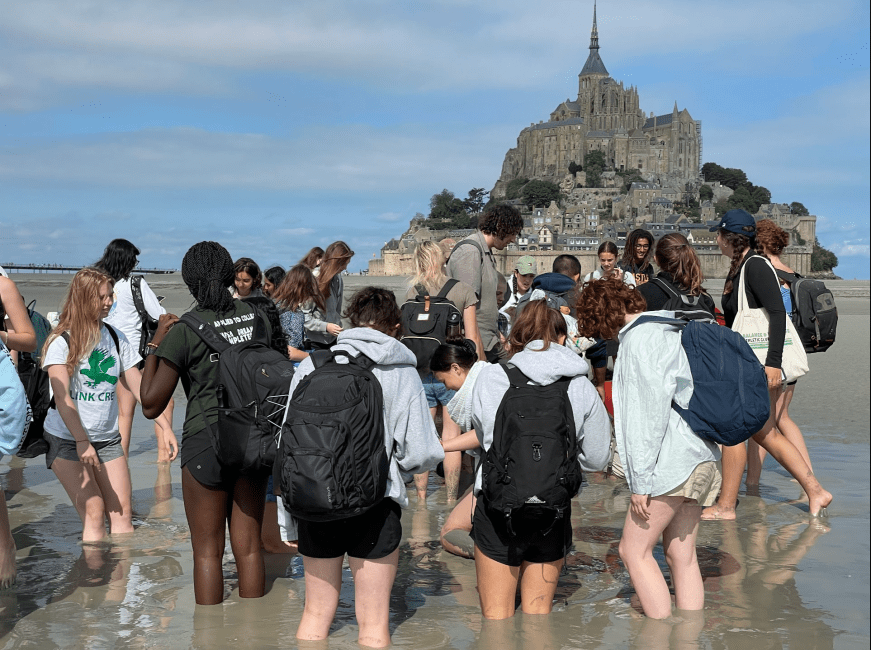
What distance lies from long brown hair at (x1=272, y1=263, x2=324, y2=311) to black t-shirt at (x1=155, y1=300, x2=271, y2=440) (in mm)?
2343

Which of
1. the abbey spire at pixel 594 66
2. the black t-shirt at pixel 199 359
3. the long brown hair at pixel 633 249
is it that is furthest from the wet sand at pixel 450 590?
the abbey spire at pixel 594 66

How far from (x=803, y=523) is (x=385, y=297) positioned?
3.27 meters

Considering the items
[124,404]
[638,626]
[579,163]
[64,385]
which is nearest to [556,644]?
[638,626]

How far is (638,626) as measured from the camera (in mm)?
3906

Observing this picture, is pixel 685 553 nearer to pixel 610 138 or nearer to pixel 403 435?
pixel 403 435

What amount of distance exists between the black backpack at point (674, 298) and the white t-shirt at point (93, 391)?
10.9 ft

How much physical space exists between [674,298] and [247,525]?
119 inches

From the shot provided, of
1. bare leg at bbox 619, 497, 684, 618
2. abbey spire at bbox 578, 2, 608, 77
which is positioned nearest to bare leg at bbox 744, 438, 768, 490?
bare leg at bbox 619, 497, 684, 618

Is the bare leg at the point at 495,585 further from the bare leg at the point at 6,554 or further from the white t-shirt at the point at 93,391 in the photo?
the white t-shirt at the point at 93,391

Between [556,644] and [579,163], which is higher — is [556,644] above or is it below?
below

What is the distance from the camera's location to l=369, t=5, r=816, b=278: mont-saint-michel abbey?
10650cm

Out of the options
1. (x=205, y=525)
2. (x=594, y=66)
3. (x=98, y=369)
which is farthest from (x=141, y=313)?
(x=594, y=66)

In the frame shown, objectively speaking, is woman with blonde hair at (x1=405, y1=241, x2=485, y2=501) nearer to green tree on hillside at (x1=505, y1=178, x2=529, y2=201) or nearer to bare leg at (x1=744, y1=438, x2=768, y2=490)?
bare leg at (x1=744, y1=438, x2=768, y2=490)

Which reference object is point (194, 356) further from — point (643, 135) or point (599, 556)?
point (643, 135)
